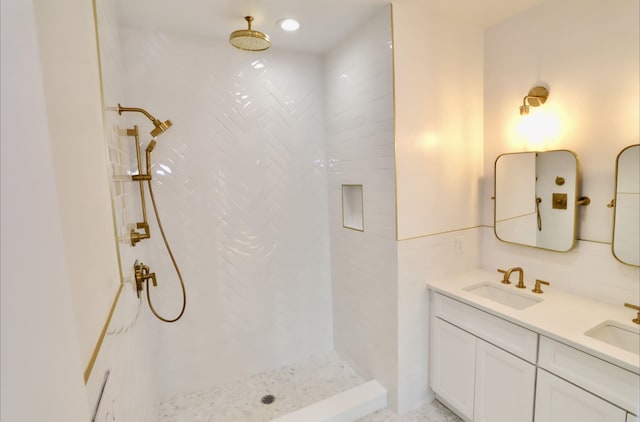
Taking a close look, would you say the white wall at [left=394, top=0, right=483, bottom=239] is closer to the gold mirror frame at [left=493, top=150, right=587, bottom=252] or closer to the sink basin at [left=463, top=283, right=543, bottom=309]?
the gold mirror frame at [left=493, top=150, right=587, bottom=252]

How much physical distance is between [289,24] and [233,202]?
1.36m

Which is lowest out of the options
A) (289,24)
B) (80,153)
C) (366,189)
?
(366,189)

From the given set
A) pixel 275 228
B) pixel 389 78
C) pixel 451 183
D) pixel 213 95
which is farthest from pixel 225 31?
pixel 451 183

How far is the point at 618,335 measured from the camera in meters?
1.60

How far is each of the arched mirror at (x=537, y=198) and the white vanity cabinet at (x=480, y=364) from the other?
69cm

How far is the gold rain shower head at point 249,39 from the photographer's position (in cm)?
185

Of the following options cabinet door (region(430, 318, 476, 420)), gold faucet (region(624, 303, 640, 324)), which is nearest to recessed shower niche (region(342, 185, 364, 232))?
cabinet door (region(430, 318, 476, 420))

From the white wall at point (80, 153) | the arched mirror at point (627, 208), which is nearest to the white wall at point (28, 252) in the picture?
the white wall at point (80, 153)

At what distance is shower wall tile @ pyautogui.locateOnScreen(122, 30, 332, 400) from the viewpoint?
2270mm

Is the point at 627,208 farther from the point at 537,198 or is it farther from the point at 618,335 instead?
the point at 618,335

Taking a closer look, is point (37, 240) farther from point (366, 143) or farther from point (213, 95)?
point (213, 95)

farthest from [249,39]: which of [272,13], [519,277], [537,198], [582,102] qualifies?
[519,277]

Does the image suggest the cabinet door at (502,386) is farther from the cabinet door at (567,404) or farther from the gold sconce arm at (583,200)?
the gold sconce arm at (583,200)

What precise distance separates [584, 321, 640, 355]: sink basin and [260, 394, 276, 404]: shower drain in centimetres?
206
